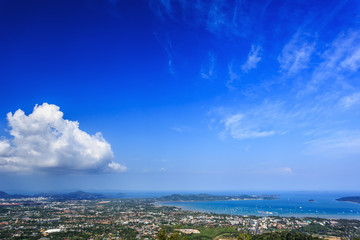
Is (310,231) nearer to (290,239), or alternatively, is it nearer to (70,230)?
(290,239)

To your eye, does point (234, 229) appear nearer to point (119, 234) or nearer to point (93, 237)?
point (119, 234)

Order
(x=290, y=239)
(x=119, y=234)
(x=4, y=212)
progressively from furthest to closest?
(x=4, y=212) → (x=119, y=234) → (x=290, y=239)

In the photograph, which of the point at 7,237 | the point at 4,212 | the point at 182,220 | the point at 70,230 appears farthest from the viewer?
the point at 4,212

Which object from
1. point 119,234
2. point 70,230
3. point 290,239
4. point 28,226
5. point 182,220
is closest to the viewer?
point 290,239

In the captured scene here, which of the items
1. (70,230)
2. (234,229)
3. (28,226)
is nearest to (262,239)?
(234,229)

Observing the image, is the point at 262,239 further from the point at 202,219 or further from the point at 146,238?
the point at 202,219

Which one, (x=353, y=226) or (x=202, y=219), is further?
(x=202, y=219)

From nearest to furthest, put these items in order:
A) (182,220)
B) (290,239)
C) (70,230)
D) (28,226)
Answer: (290,239)
(70,230)
(28,226)
(182,220)

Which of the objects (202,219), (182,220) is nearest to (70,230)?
(182,220)

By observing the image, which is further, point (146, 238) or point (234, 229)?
point (234, 229)

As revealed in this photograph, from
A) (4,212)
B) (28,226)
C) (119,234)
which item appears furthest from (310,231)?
(4,212)
